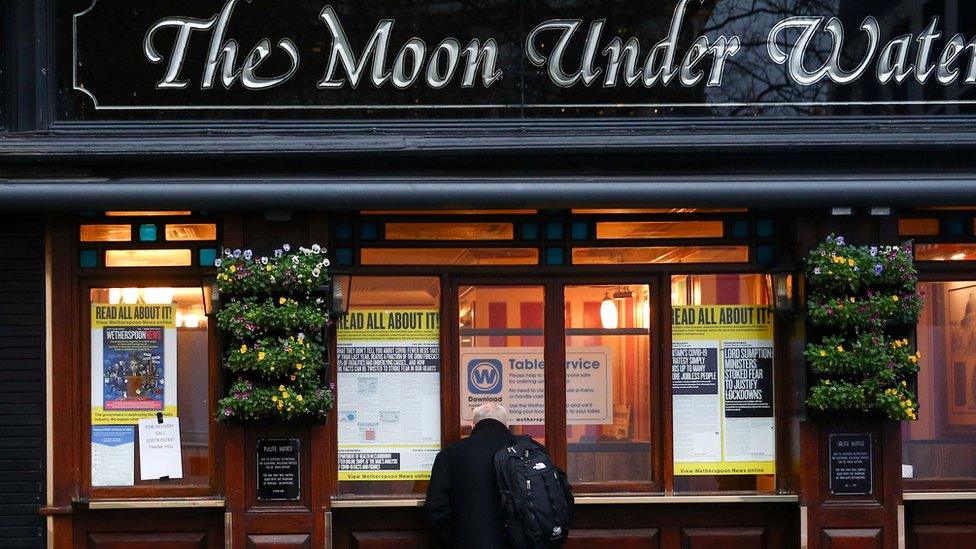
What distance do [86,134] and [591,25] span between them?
383 centimetres

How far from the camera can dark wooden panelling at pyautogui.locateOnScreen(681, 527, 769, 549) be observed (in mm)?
9000

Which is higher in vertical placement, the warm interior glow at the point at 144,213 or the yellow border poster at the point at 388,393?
the warm interior glow at the point at 144,213

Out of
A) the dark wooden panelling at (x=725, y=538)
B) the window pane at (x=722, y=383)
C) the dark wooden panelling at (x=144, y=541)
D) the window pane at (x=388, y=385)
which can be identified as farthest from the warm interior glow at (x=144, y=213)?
the dark wooden panelling at (x=725, y=538)

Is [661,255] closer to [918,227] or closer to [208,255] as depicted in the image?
[918,227]

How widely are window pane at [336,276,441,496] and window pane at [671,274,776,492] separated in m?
1.85

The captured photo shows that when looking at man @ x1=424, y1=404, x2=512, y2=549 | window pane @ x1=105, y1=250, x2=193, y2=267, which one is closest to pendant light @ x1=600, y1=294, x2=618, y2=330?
man @ x1=424, y1=404, x2=512, y2=549

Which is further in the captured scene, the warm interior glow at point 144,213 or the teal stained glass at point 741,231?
the teal stained glass at point 741,231

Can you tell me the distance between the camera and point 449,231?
30.0 ft

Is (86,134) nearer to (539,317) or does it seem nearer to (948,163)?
(539,317)

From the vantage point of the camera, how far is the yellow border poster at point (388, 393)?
9047 mm

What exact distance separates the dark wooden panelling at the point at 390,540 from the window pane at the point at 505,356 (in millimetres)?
859

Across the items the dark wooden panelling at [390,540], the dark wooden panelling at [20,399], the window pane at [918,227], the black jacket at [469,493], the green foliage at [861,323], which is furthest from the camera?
the window pane at [918,227]

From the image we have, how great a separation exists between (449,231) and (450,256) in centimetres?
19

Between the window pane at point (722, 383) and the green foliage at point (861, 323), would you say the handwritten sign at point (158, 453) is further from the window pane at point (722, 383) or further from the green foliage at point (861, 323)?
the green foliage at point (861, 323)
